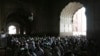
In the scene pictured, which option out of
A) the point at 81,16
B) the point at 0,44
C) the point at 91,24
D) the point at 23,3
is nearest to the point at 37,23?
the point at 23,3

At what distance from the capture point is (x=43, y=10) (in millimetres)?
23500

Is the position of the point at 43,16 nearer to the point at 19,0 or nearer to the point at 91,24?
the point at 19,0

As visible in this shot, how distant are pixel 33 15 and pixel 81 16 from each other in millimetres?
21760

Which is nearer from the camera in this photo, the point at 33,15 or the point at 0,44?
the point at 0,44

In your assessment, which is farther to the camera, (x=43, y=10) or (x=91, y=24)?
(x=43, y=10)

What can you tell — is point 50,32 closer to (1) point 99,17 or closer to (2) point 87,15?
(2) point 87,15

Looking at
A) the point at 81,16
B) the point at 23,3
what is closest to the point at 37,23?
the point at 23,3

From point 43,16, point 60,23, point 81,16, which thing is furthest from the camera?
point 81,16

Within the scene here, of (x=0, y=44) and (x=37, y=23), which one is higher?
(x=37, y=23)

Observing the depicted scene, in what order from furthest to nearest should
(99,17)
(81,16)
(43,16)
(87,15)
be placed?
(81,16) → (43,16) → (87,15) → (99,17)

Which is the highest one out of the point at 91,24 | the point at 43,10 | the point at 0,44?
the point at 43,10

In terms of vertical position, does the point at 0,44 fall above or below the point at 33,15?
below

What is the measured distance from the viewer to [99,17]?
1555 cm

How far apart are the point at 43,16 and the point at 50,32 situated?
1890 mm
